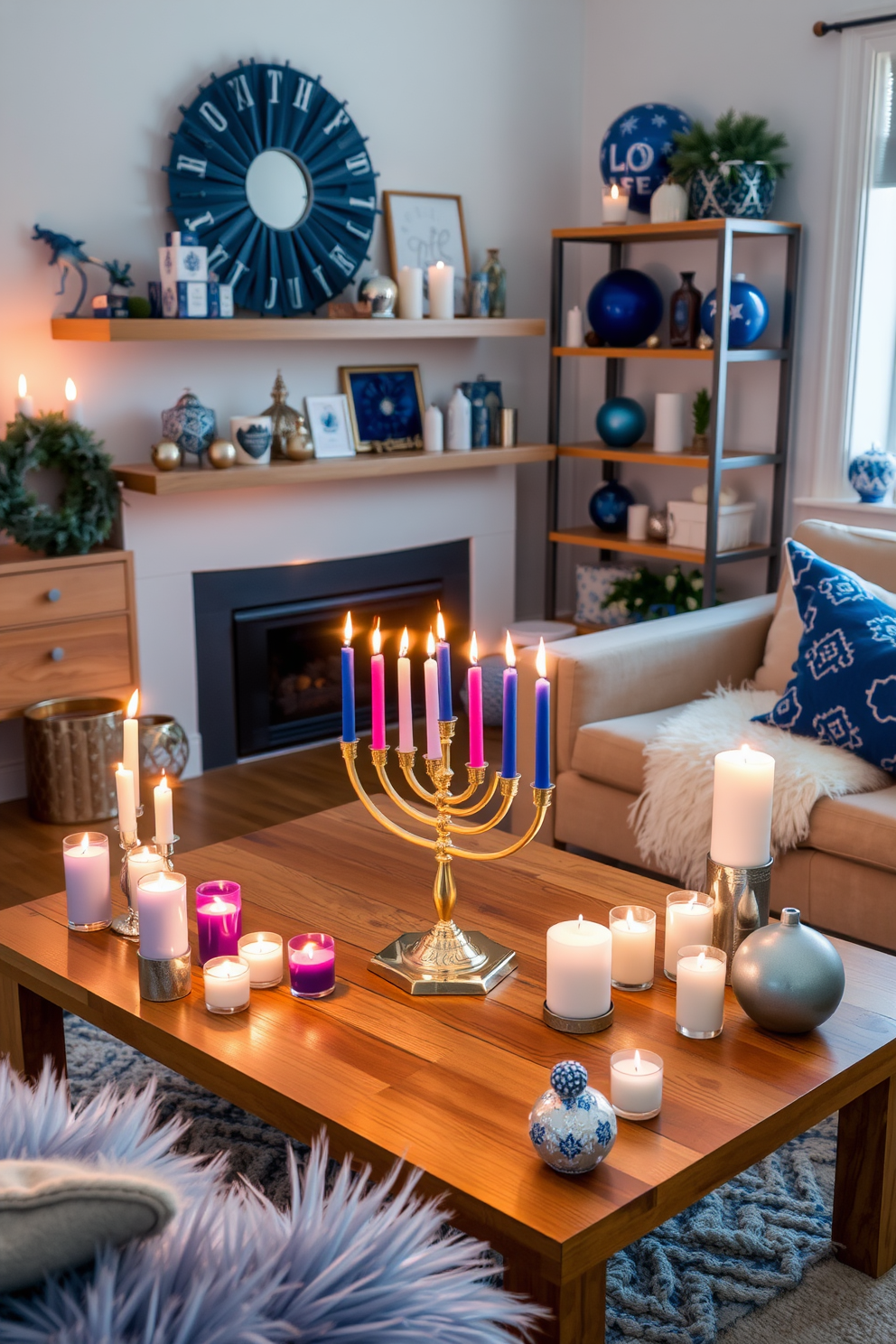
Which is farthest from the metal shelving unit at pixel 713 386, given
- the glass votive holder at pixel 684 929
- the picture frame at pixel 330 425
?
the glass votive holder at pixel 684 929

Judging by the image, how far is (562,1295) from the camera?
124 cm

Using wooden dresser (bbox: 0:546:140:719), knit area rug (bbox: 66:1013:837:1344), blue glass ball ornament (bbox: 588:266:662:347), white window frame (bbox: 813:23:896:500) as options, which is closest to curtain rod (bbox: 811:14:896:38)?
white window frame (bbox: 813:23:896:500)

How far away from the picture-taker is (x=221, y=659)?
384 cm

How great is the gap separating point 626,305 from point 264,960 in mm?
3019

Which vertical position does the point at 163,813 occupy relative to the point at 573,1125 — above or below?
above

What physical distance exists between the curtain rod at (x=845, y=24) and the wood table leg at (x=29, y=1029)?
11.0 feet

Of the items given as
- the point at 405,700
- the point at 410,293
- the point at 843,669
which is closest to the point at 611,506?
the point at 410,293

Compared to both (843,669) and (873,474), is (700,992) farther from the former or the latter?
(873,474)

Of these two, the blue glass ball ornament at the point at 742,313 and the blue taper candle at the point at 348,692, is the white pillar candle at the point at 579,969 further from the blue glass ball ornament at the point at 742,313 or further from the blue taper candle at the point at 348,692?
the blue glass ball ornament at the point at 742,313

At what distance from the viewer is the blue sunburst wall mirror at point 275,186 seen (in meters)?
3.57

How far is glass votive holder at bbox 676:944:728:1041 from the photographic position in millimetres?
1554

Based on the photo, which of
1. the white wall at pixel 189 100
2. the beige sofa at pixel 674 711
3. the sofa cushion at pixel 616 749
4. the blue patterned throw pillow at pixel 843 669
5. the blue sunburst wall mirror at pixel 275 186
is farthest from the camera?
the blue sunburst wall mirror at pixel 275 186

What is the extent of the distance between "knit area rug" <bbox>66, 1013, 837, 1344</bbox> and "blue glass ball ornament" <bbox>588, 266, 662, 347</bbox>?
2.77 metres

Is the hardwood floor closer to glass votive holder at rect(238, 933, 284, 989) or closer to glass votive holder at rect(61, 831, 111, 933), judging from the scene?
glass votive holder at rect(61, 831, 111, 933)
